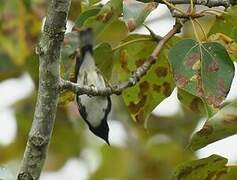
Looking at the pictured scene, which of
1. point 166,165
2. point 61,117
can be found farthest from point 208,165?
point 166,165

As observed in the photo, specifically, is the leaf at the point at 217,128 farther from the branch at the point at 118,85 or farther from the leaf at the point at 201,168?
the branch at the point at 118,85

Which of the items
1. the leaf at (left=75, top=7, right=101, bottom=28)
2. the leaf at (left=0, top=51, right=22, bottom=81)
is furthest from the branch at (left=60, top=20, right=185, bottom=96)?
the leaf at (left=0, top=51, right=22, bottom=81)

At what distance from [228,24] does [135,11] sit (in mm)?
232

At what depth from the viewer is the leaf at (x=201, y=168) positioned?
171 centimetres

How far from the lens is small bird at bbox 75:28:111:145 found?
5.18 ft

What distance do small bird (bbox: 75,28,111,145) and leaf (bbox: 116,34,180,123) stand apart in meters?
0.22

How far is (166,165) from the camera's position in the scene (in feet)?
12.4

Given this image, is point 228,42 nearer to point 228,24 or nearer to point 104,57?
point 228,24

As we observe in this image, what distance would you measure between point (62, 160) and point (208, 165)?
6.72ft

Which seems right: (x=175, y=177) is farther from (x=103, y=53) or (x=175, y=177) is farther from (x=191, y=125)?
(x=191, y=125)

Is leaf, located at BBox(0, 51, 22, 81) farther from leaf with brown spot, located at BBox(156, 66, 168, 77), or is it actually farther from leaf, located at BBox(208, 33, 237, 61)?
leaf, located at BBox(208, 33, 237, 61)

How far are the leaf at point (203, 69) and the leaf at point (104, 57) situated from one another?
0.74 feet

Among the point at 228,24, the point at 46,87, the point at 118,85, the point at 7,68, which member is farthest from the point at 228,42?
the point at 7,68

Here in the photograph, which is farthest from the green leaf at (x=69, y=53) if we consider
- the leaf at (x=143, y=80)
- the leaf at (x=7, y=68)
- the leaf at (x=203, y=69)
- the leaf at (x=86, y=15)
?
the leaf at (x=7, y=68)
